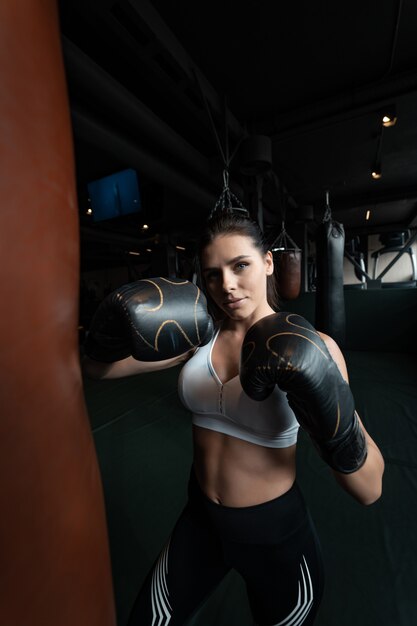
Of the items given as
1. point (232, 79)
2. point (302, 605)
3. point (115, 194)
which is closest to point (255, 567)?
point (302, 605)

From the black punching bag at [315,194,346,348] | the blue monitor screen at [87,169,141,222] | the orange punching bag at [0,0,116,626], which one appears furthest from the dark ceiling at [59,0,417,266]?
the orange punching bag at [0,0,116,626]

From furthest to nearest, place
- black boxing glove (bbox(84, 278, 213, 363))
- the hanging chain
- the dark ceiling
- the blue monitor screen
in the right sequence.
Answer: the blue monitor screen < the dark ceiling < the hanging chain < black boxing glove (bbox(84, 278, 213, 363))

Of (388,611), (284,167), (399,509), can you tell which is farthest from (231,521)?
(284,167)

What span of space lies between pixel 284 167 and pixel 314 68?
235cm

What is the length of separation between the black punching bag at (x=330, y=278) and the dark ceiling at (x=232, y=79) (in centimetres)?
84

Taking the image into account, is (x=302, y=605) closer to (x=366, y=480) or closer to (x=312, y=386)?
(x=366, y=480)

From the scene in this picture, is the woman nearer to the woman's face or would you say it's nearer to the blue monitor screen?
the woman's face

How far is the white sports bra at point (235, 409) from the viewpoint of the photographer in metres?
0.83

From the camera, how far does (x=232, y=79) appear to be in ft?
9.43

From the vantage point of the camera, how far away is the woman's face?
3.10 feet

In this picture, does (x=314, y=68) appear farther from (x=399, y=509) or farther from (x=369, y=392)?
(x=399, y=509)

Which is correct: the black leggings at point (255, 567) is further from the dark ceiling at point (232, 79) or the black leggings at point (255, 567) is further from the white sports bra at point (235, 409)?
the dark ceiling at point (232, 79)

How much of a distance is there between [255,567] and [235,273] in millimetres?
891

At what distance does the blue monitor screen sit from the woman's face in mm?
4316
